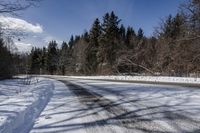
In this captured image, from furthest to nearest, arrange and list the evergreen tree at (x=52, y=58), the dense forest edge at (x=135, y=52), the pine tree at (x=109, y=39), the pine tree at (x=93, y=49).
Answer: the evergreen tree at (x=52, y=58), the pine tree at (x=93, y=49), the pine tree at (x=109, y=39), the dense forest edge at (x=135, y=52)

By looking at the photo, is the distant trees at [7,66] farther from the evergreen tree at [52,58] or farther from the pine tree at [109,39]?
the evergreen tree at [52,58]

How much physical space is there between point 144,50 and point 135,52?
197cm

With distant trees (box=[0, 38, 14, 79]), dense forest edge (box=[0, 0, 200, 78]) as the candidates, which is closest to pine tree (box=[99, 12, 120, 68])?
dense forest edge (box=[0, 0, 200, 78])

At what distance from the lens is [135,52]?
55.0 metres

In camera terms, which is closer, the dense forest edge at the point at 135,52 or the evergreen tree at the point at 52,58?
the dense forest edge at the point at 135,52

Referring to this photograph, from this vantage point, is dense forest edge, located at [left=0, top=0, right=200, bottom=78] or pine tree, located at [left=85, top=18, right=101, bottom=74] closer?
dense forest edge, located at [left=0, top=0, right=200, bottom=78]

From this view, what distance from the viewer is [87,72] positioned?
76750mm

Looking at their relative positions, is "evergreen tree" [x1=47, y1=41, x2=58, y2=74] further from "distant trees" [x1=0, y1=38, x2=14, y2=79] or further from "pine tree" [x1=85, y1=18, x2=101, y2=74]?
"distant trees" [x1=0, y1=38, x2=14, y2=79]

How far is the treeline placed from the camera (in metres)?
36.7

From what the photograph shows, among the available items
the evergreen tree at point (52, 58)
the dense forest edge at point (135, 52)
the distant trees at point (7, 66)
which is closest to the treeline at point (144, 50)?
the dense forest edge at point (135, 52)

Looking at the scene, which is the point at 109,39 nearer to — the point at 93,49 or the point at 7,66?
the point at 93,49

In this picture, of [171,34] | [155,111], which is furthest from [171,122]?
[171,34]

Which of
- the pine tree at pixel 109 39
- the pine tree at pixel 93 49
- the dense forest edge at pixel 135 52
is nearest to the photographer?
the dense forest edge at pixel 135 52

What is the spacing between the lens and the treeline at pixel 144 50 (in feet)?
120
